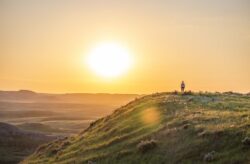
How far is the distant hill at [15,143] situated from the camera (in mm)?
75125

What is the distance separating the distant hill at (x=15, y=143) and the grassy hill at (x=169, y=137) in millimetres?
35006

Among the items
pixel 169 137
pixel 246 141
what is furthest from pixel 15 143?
pixel 246 141

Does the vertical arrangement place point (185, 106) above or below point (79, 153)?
above

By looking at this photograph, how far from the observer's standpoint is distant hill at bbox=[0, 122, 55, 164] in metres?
75.1

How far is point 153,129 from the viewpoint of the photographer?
2948 cm

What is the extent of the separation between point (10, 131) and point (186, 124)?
80736mm

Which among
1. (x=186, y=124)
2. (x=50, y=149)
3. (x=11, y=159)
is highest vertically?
(x=186, y=124)

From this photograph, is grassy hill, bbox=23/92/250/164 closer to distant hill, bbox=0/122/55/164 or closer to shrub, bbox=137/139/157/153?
shrub, bbox=137/139/157/153

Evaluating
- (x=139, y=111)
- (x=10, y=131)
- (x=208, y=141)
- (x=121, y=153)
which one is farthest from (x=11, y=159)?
(x=208, y=141)

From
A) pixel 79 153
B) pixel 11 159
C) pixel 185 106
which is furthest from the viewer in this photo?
pixel 11 159

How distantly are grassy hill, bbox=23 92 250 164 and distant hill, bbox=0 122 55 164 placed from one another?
Answer: 35006 mm

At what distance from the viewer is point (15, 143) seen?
9094 cm

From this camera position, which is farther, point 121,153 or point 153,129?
point 153,129

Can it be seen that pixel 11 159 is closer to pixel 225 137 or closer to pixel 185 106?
pixel 185 106
